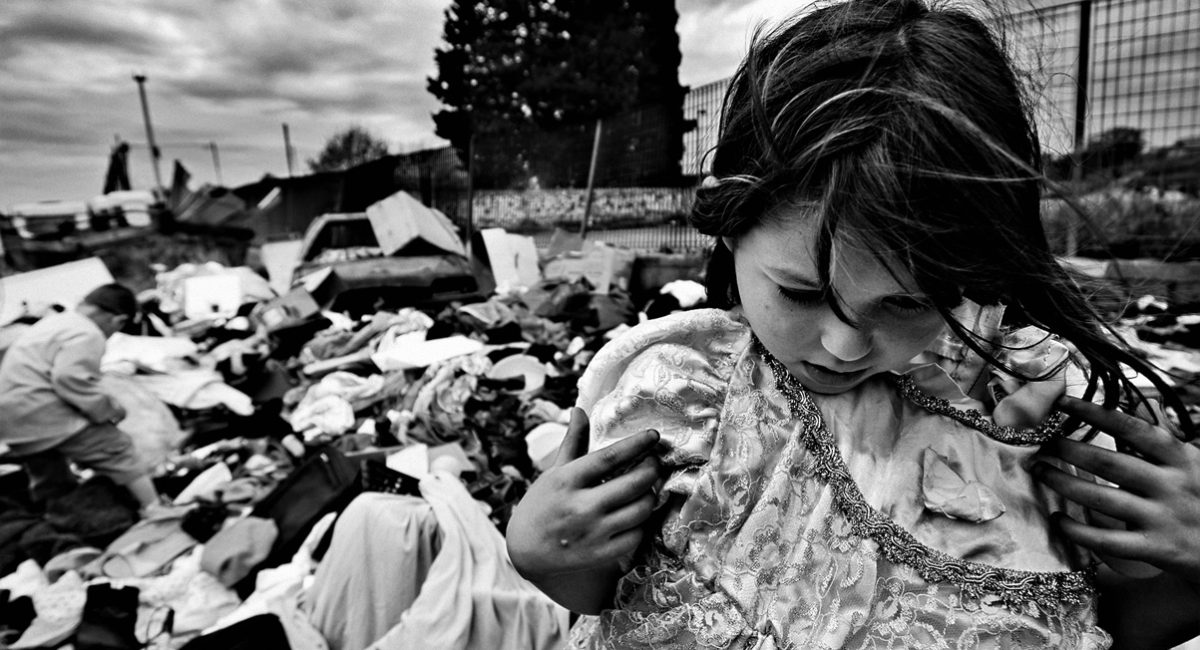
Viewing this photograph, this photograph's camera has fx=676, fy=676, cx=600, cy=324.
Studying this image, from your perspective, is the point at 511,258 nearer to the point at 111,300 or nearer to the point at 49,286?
the point at 111,300

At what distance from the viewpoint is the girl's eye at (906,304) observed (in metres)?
0.74

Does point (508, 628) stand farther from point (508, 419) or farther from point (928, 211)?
point (508, 419)

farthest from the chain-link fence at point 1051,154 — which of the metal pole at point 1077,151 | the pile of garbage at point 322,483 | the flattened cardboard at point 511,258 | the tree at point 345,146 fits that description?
the tree at point 345,146

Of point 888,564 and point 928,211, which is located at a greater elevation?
point 928,211

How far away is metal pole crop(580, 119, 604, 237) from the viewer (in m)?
8.48

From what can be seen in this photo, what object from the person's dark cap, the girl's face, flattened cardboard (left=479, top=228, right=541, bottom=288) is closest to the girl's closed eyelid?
the girl's face

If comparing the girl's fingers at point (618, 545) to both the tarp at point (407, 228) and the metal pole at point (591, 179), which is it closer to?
the tarp at point (407, 228)

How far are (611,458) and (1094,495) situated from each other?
571 millimetres

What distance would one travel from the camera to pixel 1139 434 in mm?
792

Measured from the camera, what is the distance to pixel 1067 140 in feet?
2.78

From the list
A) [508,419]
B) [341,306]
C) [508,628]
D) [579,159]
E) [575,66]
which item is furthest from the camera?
[575,66]

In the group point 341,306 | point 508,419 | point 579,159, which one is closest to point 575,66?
point 579,159

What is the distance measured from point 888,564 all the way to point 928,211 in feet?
1.53

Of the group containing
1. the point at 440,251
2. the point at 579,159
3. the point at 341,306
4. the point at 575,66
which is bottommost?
the point at 341,306
